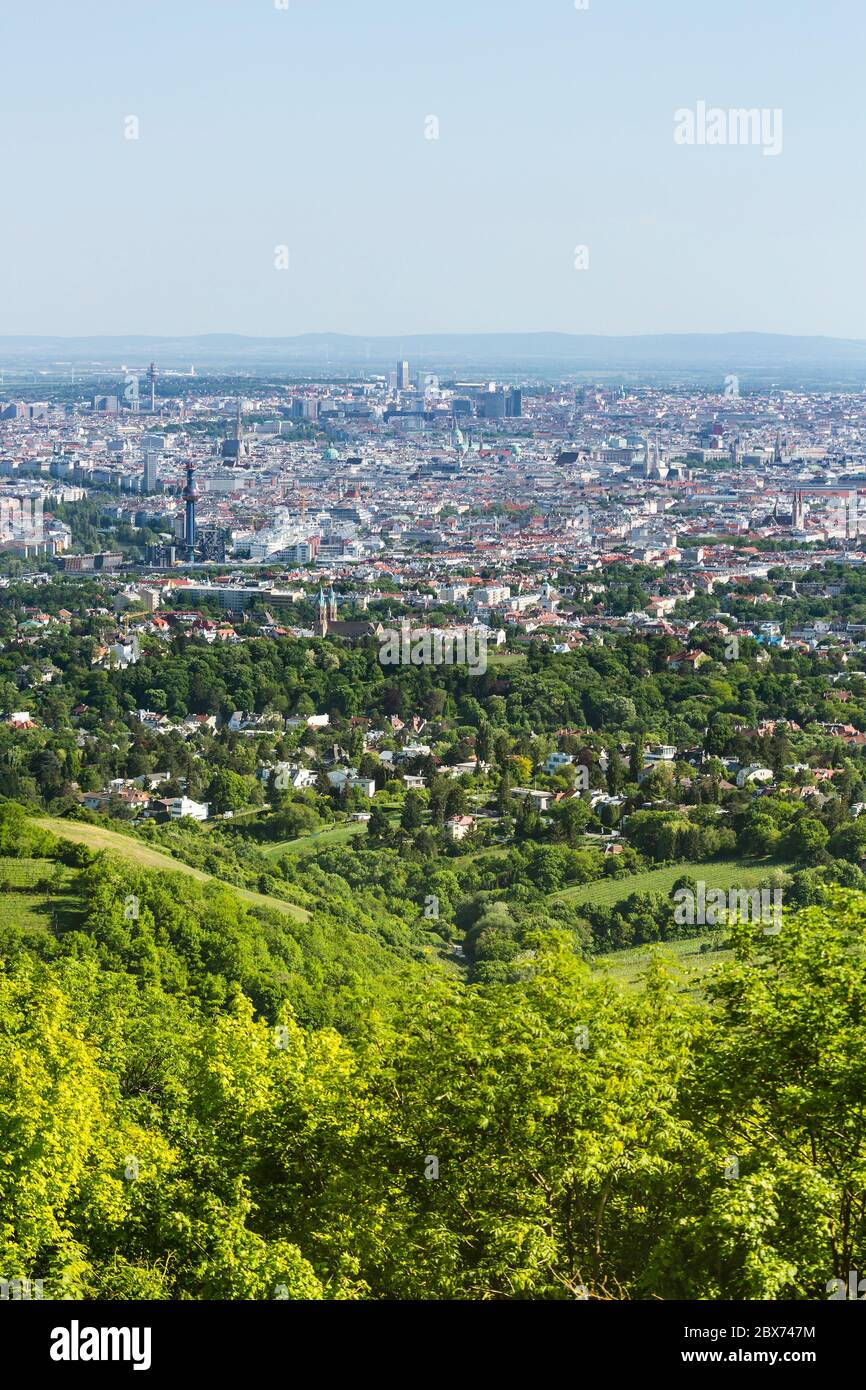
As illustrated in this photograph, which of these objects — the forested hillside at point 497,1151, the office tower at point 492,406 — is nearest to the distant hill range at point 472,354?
the office tower at point 492,406

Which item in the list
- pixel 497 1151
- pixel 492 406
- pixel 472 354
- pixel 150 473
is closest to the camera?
pixel 497 1151

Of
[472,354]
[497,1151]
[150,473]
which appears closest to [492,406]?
[150,473]

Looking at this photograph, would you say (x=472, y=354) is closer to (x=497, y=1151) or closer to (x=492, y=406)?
(x=492, y=406)

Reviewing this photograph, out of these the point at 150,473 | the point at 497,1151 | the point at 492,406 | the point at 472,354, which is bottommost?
the point at 150,473

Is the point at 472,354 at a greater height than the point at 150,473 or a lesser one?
greater

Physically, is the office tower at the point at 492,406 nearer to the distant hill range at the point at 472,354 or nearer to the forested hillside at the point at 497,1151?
the distant hill range at the point at 472,354

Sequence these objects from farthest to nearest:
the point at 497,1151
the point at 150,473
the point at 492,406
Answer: the point at 492,406, the point at 150,473, the point at 497,1151

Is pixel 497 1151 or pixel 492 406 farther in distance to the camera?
pixel 492 406
